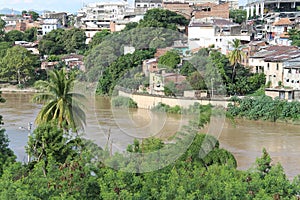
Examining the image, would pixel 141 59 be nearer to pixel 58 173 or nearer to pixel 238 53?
pixel 58 173

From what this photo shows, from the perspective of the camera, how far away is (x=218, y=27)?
21.9 meters

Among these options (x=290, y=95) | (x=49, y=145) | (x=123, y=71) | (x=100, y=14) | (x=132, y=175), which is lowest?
(x=290, y=95)

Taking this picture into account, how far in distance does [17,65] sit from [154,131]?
17.1m

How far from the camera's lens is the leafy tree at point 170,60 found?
7.63 meters

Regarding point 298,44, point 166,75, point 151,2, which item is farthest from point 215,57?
point 151,2

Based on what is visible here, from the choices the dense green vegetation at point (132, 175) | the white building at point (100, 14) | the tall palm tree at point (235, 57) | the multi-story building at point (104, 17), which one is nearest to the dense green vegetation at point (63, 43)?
the multi-story building at point (104, 17)

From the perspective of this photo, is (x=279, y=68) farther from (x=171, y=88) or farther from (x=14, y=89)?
(x=14, y=89)

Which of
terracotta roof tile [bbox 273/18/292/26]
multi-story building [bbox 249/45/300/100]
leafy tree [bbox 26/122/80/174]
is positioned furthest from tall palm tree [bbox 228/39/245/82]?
leafy tree [bbox 26/122/80/174]

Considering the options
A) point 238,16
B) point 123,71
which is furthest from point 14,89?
point 123,71

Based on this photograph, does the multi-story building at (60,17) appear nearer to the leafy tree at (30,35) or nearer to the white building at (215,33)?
the leafy tree at (30,35)

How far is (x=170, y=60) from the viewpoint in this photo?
A: 813 cm

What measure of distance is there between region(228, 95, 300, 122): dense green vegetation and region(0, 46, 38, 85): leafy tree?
385 inches

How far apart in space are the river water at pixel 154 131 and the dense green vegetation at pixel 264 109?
256mm

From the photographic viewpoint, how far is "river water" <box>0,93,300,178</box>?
7273 millimetres
